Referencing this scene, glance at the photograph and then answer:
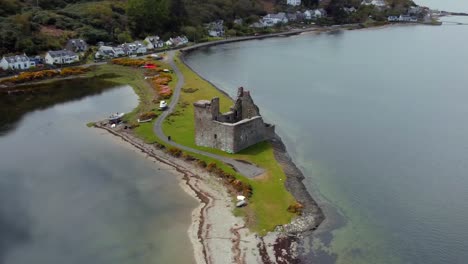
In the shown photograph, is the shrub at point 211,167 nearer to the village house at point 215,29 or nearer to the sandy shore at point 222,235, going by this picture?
the sandy shore at point 222,235

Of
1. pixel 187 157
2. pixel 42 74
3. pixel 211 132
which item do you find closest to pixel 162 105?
pixel 211 132

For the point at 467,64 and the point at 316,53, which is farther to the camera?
the point at 316,53

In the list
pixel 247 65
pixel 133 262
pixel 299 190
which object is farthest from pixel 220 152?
pixel 247 65

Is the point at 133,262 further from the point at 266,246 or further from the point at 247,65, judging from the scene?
the point at 247,65

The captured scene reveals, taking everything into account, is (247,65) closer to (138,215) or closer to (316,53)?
(316,53)

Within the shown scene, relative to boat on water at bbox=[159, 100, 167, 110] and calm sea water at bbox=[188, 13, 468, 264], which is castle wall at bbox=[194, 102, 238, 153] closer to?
calm sea water at bbox=[188, 13, 468, 264]

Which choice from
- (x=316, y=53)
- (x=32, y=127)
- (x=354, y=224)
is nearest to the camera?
(x=354, y=224)

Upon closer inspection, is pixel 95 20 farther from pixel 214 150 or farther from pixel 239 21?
pixel 214 150

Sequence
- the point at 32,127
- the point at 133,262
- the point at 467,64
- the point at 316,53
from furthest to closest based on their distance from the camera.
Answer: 1. the point at 316,53
2. the point at 467,64
3. the point at 32,127
4. the point at 133,262
